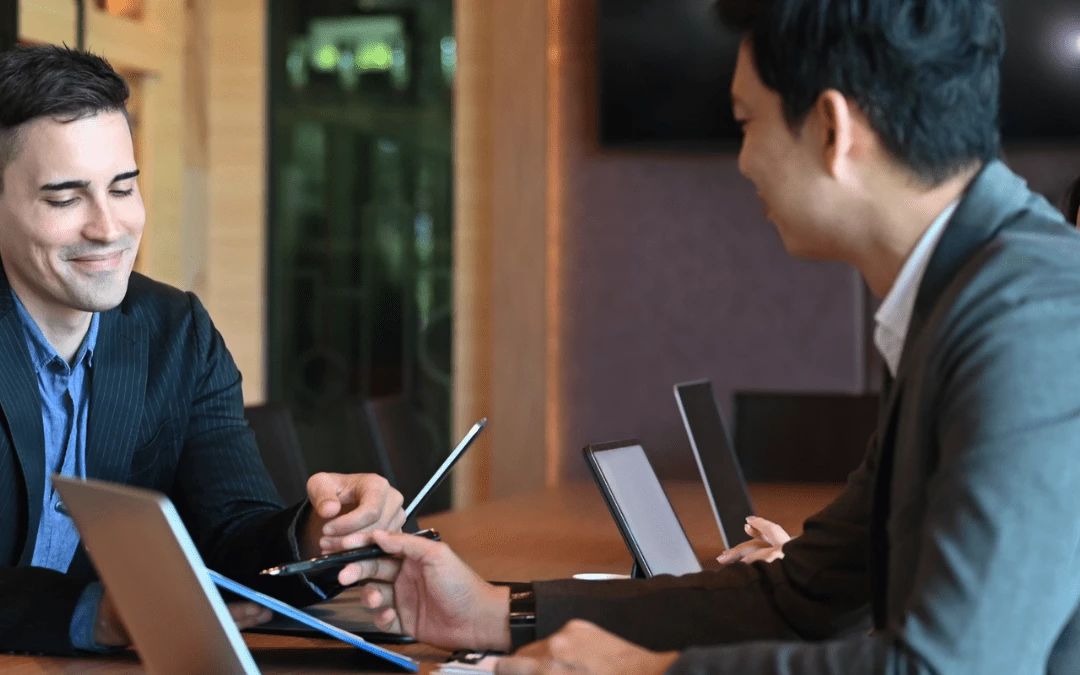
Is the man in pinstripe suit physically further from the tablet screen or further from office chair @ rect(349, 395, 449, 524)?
office chair @ rect(349, 395, 449, 524)

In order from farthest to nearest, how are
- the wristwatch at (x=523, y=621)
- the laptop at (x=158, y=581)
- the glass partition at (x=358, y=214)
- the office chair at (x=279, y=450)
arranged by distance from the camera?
the glass partition at (x=358, y=214)
the office chair at (x=279, y=450)
the wristwatch at (x=523, y=621)
the laptop at (x=158, y=581)

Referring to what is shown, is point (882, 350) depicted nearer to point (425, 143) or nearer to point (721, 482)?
point (721, 482)

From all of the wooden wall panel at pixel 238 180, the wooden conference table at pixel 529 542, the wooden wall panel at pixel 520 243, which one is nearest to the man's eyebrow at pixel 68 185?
the wooden conference table at pixel 529 542

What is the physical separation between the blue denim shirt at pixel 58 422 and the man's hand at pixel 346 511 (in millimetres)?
400

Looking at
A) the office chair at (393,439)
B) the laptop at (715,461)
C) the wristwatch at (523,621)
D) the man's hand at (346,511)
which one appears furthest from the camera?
the office chair at (393,439)

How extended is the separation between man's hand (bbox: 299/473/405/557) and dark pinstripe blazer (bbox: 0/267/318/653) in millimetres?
57

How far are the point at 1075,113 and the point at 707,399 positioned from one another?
2.49 metres

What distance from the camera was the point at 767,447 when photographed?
12.2 feet

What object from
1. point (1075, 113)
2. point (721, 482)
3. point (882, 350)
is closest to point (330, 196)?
point (1075, 113)

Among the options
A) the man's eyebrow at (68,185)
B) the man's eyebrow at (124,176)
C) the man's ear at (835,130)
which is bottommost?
the man's eyebrow at (68,185)

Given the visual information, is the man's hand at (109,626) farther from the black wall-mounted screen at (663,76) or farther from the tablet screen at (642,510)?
the black wall-mounted screen at (663,76)

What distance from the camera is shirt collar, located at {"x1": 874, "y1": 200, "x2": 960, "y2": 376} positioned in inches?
43.9

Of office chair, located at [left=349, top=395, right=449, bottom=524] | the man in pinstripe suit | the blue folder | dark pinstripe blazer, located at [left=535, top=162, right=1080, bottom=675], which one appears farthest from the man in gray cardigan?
office chair, located at [left=349, top=395, right=449, bottom=524]

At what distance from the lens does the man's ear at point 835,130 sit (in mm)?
1088
